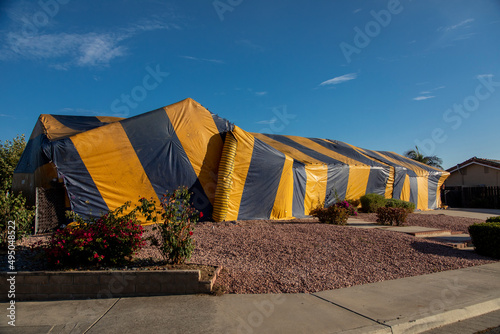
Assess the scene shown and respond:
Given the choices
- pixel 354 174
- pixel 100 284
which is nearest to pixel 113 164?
pixel 100 284

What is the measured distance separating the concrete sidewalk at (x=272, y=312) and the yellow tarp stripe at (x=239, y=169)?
649cm

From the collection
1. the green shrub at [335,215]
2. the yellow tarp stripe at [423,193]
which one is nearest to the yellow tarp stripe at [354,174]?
the green shrub at [335,215]

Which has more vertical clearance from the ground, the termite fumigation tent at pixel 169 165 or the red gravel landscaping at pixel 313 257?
the termite fumigation tent at pixel 169 165

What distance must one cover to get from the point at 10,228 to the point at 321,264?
5.82 metres

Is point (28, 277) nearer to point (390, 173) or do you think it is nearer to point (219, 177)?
point (219, 177)

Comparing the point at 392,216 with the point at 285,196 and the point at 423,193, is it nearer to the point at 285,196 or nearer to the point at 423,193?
the point at 285,196

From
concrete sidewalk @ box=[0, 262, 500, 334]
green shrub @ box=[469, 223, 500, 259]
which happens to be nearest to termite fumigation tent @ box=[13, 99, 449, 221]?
concrete sidewalk @ box=[0, 262, 500, 334]

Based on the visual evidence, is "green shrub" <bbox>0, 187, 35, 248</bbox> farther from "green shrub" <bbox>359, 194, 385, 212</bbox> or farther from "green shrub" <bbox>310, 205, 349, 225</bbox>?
"green shrub" <bbox>359, 194, 385, 212</bbox>

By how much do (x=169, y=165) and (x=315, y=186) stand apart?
657cm

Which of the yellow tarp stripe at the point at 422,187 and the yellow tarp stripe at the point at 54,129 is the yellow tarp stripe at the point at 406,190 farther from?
the yellow tarp stripe at the point at 54,129

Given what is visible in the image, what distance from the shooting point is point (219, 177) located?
10953 millimetres

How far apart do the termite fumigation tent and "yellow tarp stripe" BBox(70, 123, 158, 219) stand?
0.08ft

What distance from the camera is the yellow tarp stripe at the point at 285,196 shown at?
40.4 ft

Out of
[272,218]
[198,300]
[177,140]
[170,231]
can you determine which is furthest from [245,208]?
[198,300]
